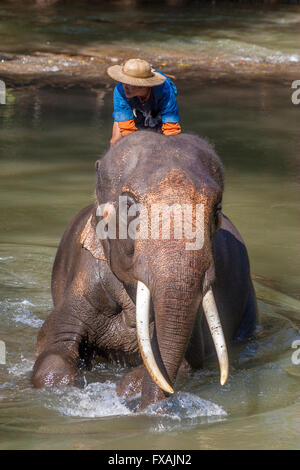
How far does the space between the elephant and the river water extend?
0.16 m

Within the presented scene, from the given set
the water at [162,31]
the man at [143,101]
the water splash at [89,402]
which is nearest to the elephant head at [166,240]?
the water splash at [89,402]

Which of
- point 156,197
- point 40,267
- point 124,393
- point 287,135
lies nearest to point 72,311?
point 124,393

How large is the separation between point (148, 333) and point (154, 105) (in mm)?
2722

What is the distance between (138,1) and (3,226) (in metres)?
18.4

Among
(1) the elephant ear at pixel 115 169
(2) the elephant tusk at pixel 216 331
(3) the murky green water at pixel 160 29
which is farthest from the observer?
(3) the murky green water at pixel 160 29

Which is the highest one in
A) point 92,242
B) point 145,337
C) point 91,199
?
point 145,337

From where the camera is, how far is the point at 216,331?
158 inches

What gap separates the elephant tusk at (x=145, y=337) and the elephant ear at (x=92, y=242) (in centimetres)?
85

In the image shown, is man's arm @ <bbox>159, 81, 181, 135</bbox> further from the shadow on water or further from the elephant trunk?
the elephant trunk

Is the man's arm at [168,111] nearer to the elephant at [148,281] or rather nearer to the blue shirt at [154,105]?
the blue shirt at [154,105]

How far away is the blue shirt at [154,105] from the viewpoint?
6207 millimetres

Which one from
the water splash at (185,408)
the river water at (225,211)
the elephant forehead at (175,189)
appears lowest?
the river water at (225,211)

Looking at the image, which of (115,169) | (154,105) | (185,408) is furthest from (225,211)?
(185,408)

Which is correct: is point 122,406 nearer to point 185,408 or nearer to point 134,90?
point 185,408
